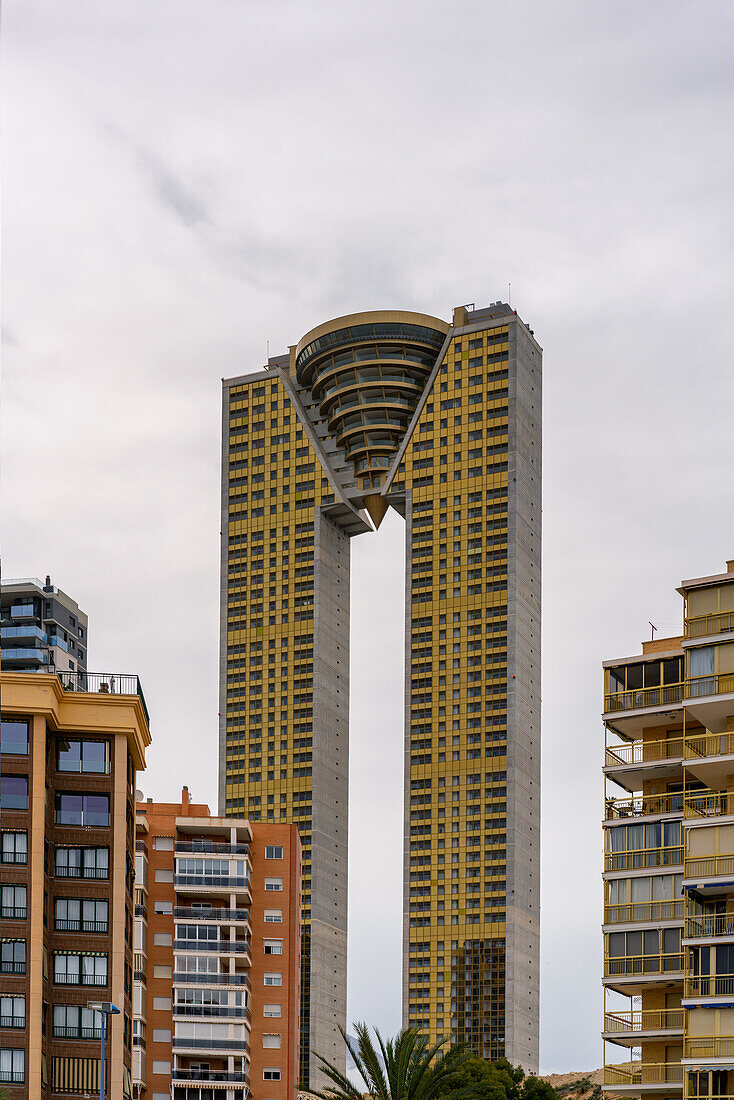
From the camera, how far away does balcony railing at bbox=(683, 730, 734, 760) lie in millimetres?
68562

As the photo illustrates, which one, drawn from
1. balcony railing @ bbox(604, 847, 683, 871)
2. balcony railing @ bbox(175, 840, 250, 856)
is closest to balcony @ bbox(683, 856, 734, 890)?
balcony railing @ bbox(604, 847, 683, 871)

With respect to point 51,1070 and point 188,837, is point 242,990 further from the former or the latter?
point 51,1070

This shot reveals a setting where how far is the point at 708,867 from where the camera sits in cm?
6675

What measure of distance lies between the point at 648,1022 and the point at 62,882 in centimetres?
3013

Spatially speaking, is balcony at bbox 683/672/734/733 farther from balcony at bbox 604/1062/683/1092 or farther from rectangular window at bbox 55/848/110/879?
rectangular window at bbox 55/848/110/879

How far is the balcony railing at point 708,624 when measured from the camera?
231ft

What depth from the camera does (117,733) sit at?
9038 cm

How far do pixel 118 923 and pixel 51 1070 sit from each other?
302 inches

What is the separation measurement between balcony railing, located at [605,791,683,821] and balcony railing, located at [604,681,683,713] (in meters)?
3.83

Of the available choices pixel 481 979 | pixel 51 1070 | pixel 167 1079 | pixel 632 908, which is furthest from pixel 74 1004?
pixel 481 979

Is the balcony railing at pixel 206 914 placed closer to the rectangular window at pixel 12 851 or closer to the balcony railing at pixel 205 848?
the balcony railing at pixel 205 848

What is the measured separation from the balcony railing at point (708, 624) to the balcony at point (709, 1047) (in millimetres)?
15360

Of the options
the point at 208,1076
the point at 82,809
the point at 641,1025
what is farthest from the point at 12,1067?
the point at 208,1076

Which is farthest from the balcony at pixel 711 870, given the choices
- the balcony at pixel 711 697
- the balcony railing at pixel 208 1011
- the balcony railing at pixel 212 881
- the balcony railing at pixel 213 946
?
the balcony railing at pixel 212 881
